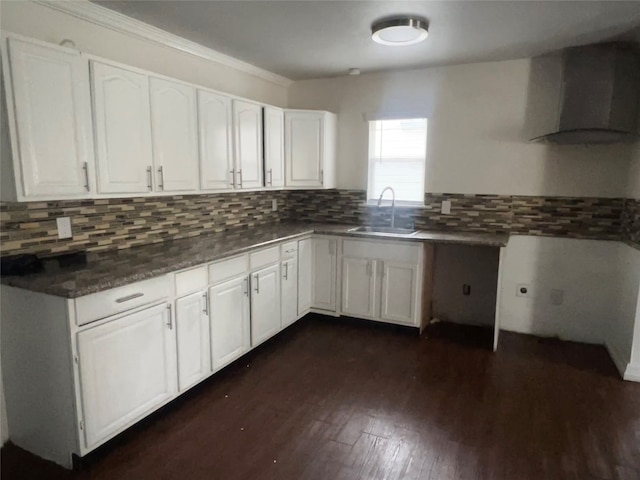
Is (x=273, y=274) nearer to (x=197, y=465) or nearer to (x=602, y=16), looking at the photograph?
(x=197, y=465)

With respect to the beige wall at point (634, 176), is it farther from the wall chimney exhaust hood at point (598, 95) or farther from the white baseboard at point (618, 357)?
the white baseboard at point (618, 357)

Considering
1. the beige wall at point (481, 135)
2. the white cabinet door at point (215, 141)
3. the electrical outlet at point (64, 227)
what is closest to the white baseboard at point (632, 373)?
the beige wall at point (481, 135)

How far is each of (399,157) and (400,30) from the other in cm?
159

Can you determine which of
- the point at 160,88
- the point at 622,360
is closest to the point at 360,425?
the point at 622,360

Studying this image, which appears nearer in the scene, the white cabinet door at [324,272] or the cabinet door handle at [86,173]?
the cabinet door handle at [86,173]

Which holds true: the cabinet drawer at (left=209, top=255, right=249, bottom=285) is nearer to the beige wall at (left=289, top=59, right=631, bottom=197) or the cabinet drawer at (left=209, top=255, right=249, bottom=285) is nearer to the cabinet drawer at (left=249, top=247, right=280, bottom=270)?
the cabinet drawer at (left=249, top=247, right=280, bottom=270)

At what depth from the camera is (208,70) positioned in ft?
11.0

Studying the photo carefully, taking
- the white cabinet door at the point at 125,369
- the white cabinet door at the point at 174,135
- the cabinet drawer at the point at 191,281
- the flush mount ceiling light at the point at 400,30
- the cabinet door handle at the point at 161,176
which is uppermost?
the flush mount ceiling light at the point at 400,30

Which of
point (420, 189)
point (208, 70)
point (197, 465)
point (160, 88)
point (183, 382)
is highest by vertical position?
point (208, 70)

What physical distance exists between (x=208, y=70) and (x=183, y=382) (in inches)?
94.5

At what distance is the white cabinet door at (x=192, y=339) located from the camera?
2.43 m

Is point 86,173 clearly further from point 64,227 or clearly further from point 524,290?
point 524,290

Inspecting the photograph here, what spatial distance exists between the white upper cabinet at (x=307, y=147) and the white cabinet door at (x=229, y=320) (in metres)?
1.41

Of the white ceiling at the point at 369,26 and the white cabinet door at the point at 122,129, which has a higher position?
the white ceiling at the point at 369,26
